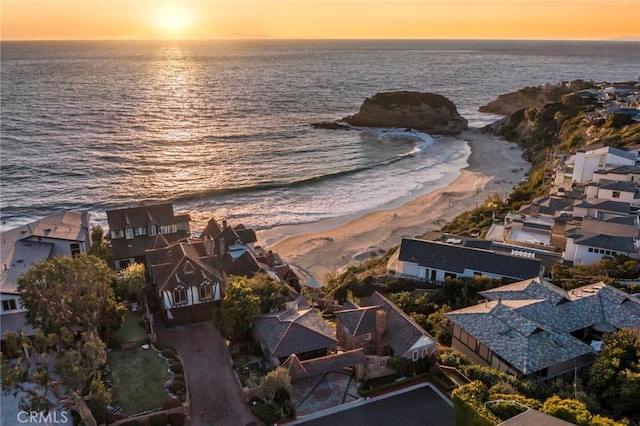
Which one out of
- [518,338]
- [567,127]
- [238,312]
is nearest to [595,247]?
[518,338]

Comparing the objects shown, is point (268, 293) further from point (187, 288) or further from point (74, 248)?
point (74, 248)

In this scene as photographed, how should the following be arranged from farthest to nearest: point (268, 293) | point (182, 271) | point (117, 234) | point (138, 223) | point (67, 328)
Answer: point (138, 223)
point (117, 234)
point (182, 271)
point (268, 293)
point (67, 328)

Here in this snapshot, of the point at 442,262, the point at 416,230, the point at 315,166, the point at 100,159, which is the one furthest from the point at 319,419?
the point at 100,159

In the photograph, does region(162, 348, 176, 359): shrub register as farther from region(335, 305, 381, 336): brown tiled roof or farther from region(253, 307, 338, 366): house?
region(335, 305, 381, 336): brown tiled roof

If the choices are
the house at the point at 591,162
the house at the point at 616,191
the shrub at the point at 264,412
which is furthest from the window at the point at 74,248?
the house at the point at 591,162

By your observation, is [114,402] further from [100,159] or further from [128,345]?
[100,159]

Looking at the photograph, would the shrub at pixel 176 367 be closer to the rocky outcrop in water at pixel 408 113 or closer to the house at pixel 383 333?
the house at pixel 383 333
